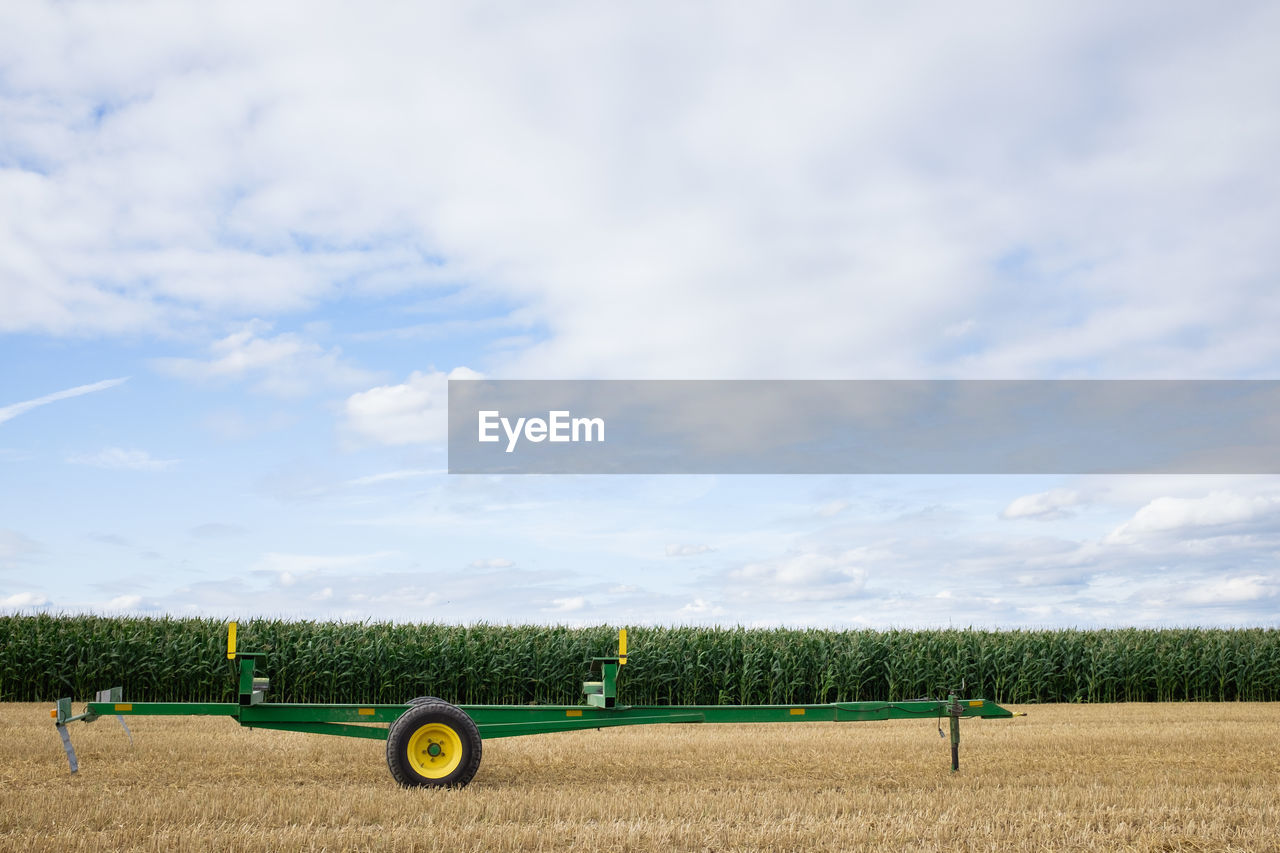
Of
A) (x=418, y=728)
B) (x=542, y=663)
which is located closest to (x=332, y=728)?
(x=418, y=728)

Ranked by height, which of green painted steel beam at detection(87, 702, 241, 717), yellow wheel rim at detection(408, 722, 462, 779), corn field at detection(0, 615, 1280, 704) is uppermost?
green painted steel beam at detection(87, 702, 241, 717)

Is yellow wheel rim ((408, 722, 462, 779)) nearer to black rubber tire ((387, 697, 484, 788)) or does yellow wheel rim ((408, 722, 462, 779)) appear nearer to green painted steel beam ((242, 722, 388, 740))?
black rubber tire ((387, 697, 484, 788))

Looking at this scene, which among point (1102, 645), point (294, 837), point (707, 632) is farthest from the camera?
point (1102, 645)

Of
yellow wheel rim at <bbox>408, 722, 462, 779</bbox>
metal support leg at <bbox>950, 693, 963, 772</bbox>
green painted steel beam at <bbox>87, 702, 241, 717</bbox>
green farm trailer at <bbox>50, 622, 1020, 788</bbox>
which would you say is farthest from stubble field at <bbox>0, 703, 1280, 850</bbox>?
green painted steel beam at <bbox>87, 702, 241, 717</bbox>

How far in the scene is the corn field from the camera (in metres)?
24.6

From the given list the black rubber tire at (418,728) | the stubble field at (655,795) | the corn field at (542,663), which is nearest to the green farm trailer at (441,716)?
the black rubber tire at (418,728)

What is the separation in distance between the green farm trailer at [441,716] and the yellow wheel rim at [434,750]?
0.03 feet

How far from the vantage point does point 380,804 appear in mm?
9266

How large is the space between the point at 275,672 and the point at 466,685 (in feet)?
15.1

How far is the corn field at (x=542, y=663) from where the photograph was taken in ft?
80.6

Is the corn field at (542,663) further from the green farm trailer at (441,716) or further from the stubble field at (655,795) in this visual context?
the green farm trailer at (441,716)

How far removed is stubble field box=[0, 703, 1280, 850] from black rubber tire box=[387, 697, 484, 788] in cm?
23

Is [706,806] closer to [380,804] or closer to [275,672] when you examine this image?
[380,804]

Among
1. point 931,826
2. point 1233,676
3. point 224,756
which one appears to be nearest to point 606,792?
point 931,826
